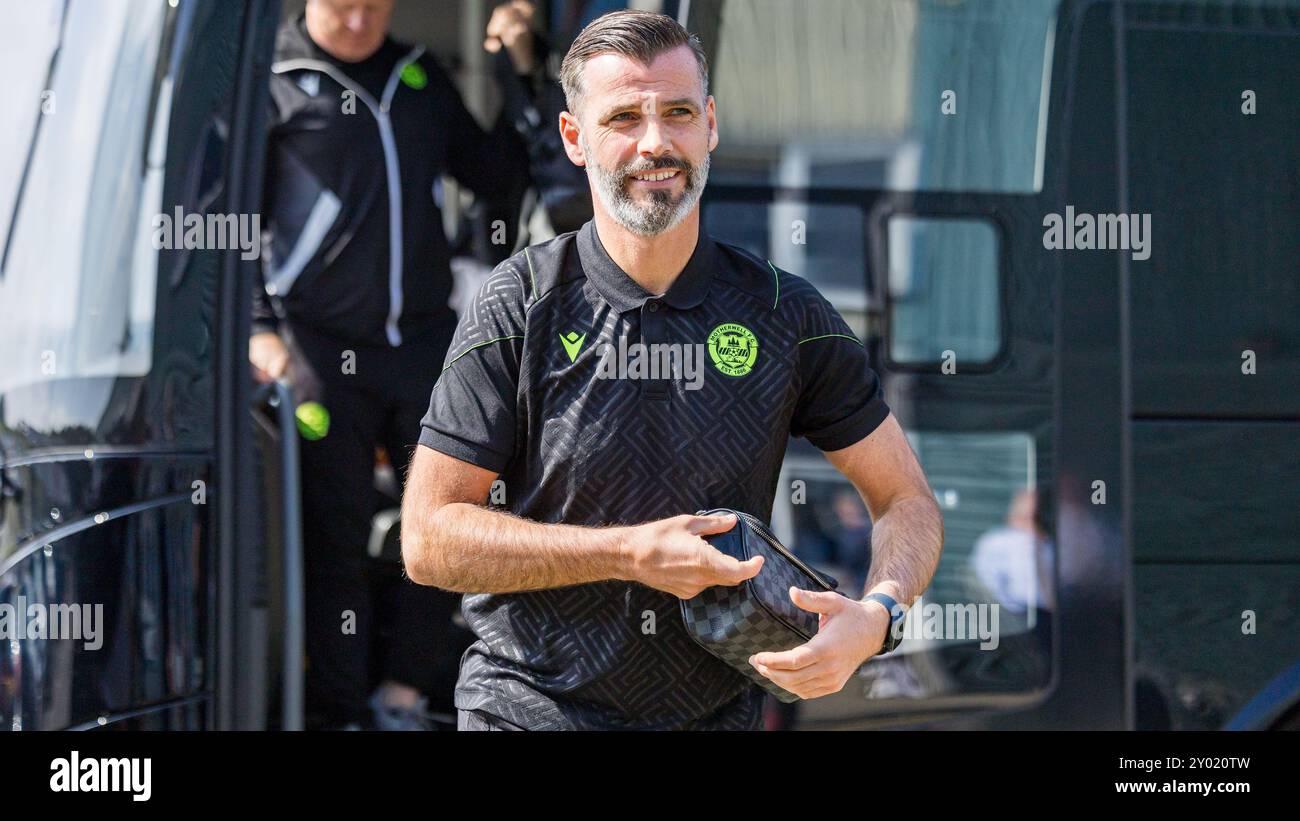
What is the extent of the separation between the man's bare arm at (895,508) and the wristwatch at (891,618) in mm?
44

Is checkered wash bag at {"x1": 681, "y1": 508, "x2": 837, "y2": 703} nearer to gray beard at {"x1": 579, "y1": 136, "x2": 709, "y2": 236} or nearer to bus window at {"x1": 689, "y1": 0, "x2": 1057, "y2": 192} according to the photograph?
gray beard at {"x1": 579, "y1": 136, "x2": 709, "y2": 236}

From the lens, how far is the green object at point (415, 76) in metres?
3.57

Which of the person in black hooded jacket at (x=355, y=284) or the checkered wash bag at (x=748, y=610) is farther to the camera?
the person in black hooded jacket at (x=355, y=284)

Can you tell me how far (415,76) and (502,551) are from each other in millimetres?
2034

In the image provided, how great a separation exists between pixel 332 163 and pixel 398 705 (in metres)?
1.38

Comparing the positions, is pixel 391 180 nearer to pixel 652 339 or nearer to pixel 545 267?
pixel 545 267

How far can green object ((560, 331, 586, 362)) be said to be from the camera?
6.59 feet

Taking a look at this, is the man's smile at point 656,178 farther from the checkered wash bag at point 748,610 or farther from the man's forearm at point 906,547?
the man's forearm at point 906,547

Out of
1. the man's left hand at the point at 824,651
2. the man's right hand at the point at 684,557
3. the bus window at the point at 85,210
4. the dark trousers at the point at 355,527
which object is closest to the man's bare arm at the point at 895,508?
the man's left hand at the point at 824,651

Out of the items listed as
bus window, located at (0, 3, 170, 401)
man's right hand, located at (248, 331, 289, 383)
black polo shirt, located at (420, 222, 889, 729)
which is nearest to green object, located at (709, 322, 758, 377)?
black polo shirt, located at (420, 222, 889, 729)

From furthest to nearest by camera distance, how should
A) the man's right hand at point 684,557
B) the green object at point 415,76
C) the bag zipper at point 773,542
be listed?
the green object at point 415,76
the bag zipper at point 773,542
the man's right hand at point 684,557

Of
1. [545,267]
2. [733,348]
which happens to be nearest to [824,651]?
[733,348]
